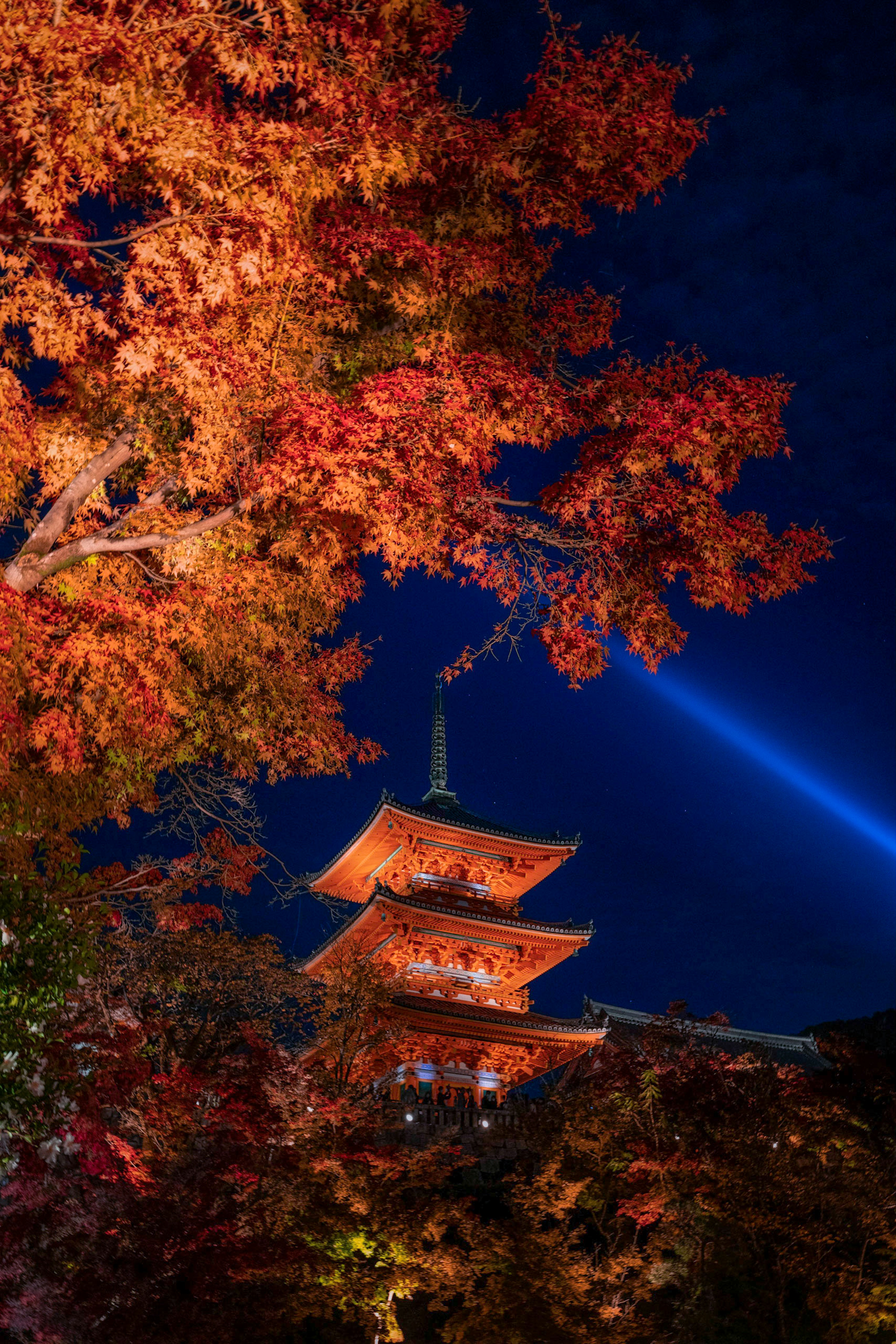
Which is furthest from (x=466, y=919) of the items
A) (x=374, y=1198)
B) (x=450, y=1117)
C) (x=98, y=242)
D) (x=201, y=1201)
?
(x=98, y=242)

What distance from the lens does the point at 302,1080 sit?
9.62m

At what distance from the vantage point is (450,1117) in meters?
17.6

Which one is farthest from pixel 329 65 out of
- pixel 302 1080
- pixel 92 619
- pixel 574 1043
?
pixel 574 1043

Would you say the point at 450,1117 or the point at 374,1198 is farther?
the point at 450,1117

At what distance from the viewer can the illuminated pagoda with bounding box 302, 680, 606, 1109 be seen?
758 inches

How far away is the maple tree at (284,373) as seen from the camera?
5.36 m

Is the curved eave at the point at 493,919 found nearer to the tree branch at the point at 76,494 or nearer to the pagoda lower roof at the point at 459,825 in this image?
the pagoda lower roof at the point at 459,825

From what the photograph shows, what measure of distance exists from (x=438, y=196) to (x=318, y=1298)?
9.30 m

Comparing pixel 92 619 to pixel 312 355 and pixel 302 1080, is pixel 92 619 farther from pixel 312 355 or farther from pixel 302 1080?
pixel 302 1080

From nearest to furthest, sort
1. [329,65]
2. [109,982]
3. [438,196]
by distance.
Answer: [329,65] < [438,196] < [109,982]

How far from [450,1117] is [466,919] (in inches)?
160

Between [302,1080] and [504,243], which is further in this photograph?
[302,1080]

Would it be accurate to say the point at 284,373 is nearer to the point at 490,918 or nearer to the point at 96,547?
the point at 96,547

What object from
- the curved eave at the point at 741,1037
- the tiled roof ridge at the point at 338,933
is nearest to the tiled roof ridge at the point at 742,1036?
the curved eave at the point at 741,1037
